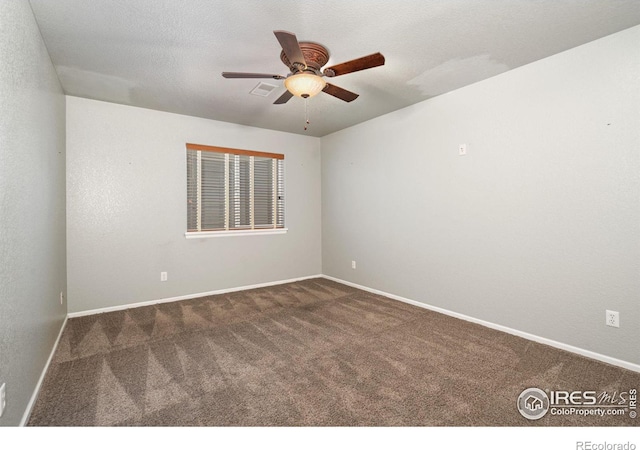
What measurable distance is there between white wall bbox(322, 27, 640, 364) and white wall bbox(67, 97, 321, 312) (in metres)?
2.29

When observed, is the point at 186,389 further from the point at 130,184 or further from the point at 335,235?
the point at 335,235

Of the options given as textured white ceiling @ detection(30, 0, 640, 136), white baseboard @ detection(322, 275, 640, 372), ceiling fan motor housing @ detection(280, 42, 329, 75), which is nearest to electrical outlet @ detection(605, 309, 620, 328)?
white baseboard @ detection(322, 275, 640, 372)

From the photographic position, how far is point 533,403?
73.7 inches

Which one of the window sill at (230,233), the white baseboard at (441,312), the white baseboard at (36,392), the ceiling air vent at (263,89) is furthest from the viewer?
the window sill at (230,233)

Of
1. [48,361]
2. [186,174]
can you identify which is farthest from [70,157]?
[48,361]

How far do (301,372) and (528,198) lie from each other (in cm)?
255

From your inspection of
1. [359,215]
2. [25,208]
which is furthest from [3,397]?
[359,215]

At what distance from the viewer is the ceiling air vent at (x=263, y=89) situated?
Result: 124 inches

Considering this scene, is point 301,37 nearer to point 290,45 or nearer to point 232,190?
point 290,45

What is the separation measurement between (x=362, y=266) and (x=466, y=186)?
6.43 feet

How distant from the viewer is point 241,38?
7.54ft

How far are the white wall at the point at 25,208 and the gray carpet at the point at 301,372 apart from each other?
332 mm

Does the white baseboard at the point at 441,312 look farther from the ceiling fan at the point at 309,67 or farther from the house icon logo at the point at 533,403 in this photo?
the ceiling fan at the point at 309,67

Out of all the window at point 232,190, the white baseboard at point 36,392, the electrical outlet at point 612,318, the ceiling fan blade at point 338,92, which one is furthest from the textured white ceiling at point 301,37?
the white baseboard at point 36,392
